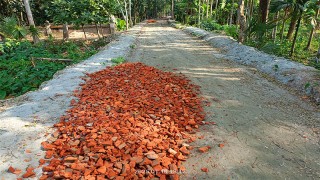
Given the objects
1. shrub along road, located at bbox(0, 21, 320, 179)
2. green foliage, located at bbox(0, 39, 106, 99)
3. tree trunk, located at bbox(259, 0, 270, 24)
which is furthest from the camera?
tree trunk, located at bbox(259, 0, 270, 24)

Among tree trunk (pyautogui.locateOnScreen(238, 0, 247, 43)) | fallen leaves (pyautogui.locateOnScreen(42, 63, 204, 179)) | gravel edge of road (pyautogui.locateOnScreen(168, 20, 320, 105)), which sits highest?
tree trunk (pyautogui.locateOnScreen(238, 0, 247, 43))

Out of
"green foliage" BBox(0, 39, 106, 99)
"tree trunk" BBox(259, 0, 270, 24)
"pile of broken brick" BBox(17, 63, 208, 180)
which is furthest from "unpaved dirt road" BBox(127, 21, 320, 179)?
"tree trunk" BBox(259, 0, 270, 24)

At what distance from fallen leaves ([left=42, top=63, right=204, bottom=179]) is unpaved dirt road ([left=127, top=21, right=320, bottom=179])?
362 millimetres

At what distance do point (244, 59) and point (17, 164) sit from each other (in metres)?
8.23

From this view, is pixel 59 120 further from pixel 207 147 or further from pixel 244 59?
pixel 244 59

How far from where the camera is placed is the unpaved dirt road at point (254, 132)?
3139 millimetres

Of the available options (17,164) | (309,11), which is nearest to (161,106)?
(17,164)

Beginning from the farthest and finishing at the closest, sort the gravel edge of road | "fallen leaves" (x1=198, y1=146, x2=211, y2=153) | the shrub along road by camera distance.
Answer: the gravel edge of road < "fallen leaves" (x1=198, y1=146, x2=211, y2=153) < the shrub along road

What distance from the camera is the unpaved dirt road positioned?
10.3ft

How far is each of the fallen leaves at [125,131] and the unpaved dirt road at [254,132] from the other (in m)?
0.36

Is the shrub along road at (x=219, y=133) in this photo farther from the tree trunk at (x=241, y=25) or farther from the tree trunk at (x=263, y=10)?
the tree trunk at (x=263, y=10)

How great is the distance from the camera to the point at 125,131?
12.3ft

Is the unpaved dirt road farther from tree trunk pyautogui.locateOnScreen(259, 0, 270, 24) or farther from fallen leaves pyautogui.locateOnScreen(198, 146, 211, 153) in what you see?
tree trunk pyautogui.locateOnScreen(259, 0, 270, 24)

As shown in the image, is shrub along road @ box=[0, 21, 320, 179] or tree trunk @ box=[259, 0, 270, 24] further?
tree trunk @ box=[259, 0, 270, 24]
